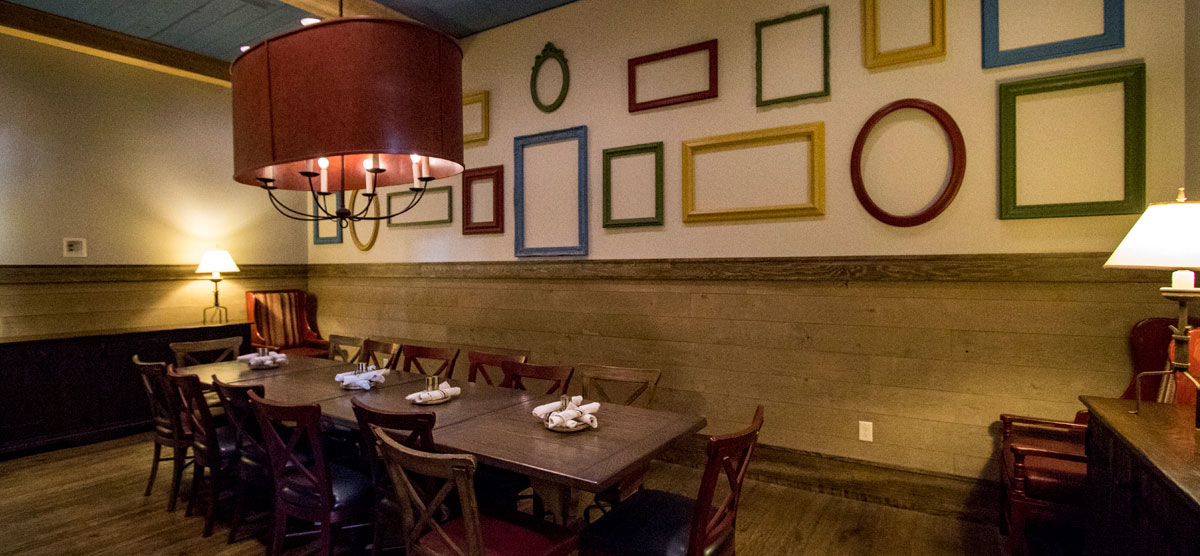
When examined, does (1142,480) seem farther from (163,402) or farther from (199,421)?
(163,402)

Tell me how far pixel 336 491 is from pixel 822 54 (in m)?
3.43

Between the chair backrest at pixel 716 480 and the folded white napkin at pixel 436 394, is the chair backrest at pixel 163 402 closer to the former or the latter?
the folded white napkin at pixel 436 394

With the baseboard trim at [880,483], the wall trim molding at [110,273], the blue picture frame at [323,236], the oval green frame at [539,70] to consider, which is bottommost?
the baseboard trim at [880,483]

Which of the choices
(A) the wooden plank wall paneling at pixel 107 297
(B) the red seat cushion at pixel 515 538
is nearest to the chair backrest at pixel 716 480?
(B) the red seat cushion at pixel 515 538

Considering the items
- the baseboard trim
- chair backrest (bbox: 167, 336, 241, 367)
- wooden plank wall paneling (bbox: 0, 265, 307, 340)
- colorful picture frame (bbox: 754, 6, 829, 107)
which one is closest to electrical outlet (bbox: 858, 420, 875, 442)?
the baseboard trim

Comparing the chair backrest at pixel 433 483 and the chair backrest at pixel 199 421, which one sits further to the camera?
the chair backrest at pixel 199 421

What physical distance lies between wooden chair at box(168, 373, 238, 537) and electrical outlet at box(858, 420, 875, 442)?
3333mm

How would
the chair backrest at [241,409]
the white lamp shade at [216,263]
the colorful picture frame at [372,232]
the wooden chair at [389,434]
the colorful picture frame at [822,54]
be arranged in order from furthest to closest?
the colorful picture frame at [372,232] < the white lamp shade at [216,263] < the colorful picture frame at [822,54] < the chair backrest at [241,409] < the wooden chair at [389,434]

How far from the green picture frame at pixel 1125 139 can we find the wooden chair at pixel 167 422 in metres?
4.52

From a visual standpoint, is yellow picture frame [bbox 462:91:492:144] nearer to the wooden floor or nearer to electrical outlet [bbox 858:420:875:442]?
the wooden floor

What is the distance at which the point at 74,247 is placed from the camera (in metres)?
4.76

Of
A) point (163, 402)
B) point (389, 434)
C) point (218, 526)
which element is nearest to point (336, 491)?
point (389, 434)

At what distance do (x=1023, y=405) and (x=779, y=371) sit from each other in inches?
48.1

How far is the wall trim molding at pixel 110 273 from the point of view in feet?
14.7
